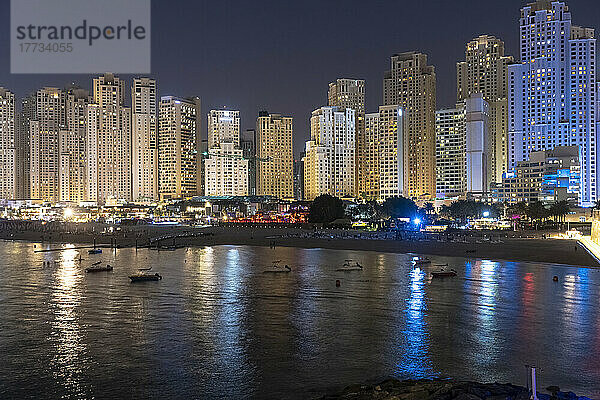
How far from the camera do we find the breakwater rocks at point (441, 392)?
54.5 ft

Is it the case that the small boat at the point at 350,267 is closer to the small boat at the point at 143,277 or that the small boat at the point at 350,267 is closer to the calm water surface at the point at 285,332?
the calm water surface at the point at 285,332

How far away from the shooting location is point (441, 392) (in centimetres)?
1714

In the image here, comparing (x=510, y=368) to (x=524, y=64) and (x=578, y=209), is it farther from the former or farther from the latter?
(x=524, y=64)

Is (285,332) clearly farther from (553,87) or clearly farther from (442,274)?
(553,87)

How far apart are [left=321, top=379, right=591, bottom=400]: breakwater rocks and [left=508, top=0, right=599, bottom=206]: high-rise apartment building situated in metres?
166

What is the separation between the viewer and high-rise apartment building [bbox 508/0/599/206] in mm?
172625

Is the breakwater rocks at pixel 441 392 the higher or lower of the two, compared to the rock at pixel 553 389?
higher

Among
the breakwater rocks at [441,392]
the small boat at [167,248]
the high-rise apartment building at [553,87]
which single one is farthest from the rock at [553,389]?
the high-rise apartment building at [553,87]

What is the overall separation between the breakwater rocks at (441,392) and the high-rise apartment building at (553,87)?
16594cm

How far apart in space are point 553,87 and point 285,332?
173 m

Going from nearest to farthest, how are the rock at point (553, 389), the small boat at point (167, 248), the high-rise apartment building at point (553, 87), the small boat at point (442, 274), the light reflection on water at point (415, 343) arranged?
the rock at point (553, 389) < the light reflection on water at point (415, 343) < the small boat at point (442, 274) < the small boat at point (167, 248) < the high-rise apartment building at point (553, 87)

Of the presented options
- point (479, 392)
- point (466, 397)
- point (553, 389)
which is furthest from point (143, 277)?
point (553, 389)

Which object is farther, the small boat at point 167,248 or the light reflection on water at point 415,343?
the small boat at point 167,248

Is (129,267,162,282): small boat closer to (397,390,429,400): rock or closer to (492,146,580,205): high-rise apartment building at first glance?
(397,390,429,400): rock
